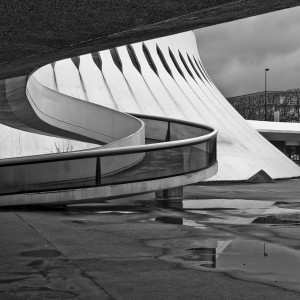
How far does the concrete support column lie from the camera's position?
14217mm

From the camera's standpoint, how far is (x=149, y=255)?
7020 mm

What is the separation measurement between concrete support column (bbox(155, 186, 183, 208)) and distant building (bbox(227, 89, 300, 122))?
7905 centimetres

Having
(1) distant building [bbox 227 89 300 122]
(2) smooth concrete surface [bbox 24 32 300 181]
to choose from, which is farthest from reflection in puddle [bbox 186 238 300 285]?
(1) distant building [bbox 227 89 300 122]

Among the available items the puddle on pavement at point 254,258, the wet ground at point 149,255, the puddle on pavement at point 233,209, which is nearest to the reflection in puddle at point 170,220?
the wet ground at point 149,255

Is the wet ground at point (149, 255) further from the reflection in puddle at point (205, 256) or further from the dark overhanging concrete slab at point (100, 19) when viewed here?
the dark overhanging concrete slab at point (100, 19)

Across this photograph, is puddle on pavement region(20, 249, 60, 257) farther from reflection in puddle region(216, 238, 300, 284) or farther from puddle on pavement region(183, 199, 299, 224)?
puddle on pavement region(183, 199, 299, 224)

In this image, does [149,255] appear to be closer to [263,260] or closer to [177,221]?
[263,260]

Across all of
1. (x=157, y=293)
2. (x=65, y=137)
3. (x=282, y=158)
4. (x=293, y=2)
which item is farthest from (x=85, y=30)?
(x=282, y=158)

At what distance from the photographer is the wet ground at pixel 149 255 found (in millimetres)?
5305

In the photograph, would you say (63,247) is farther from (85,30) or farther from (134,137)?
(134,137)

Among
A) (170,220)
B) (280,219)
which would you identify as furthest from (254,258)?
(280,219)

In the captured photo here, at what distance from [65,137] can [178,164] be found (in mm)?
10382

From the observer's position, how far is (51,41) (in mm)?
6656

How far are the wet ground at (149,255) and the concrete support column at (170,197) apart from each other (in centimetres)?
221
